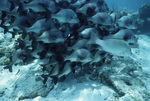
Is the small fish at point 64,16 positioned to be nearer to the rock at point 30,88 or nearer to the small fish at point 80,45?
the small fish at point 80,45

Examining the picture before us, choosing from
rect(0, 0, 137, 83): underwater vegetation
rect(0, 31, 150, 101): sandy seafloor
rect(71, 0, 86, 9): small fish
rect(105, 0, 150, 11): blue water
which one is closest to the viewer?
rect(0, 0, 137, 83): underwater vegetation

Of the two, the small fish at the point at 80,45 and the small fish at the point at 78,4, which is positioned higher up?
the small fish at the point at 78,4

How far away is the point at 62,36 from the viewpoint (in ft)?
11.2

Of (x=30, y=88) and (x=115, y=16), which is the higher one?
(x=115, y=16)

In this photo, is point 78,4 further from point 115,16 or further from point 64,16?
point 115,16

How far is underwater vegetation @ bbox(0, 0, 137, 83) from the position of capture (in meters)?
3.22

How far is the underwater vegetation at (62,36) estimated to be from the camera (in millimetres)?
3223

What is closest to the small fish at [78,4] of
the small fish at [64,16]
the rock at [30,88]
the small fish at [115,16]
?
the small fish at [64,16]

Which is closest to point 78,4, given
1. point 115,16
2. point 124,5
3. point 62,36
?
point 115,16

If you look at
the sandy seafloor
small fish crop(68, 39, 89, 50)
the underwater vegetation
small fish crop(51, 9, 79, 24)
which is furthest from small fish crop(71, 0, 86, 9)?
the sandy seafloor

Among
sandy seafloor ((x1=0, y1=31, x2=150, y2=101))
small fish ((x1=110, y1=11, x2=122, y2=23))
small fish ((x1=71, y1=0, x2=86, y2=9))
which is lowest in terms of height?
sandy seafloor ((x1=0, y1=31, x2=150, y2=101))

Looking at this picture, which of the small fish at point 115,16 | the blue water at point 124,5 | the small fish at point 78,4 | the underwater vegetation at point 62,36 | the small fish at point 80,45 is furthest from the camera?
the blue water at point 124,5

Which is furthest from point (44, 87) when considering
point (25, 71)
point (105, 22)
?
point (105, 22)

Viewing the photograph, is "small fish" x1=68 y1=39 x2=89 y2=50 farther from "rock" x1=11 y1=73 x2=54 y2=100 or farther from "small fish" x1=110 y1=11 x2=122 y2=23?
"small fish" x1=110 y1=11 x2=122 y2=23
